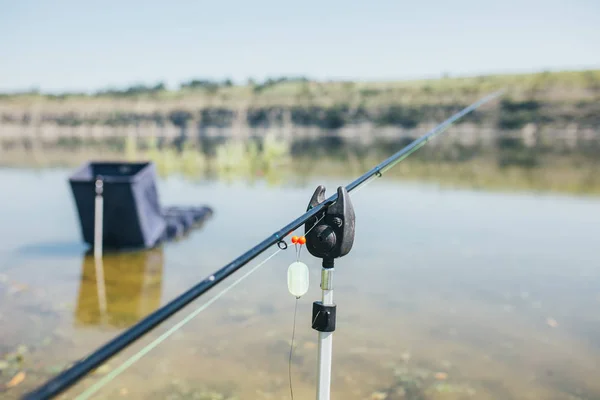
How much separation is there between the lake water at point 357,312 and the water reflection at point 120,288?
0.08ft

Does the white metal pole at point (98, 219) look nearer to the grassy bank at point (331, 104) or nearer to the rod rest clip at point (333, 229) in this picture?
the rod rest clip at point (333, 229)

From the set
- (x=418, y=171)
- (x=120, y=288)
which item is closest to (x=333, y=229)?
(x=120, y=288)

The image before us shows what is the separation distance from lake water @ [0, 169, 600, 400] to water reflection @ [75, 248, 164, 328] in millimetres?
23

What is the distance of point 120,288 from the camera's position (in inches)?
207

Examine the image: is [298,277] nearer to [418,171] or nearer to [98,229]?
[98,229]

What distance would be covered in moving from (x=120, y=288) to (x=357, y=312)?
245 centimetres

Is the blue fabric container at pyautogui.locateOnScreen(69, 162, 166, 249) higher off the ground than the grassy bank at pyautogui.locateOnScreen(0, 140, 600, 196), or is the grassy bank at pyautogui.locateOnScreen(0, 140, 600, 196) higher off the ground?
the blue fabric container at pyautogui.locateOnScreen(69, 162, 166, 249)

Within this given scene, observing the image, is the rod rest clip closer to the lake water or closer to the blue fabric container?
the lake water

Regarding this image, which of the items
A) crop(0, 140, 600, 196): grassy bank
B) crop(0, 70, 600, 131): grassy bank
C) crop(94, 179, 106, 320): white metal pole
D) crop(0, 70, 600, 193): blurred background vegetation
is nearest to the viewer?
crop(94, 179, 106, 320): white metal pole

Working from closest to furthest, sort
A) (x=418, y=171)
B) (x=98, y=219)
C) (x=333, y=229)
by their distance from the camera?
1. (x=333, y=229)
2. (x=98, y=219)
3. (x=418, y=171)

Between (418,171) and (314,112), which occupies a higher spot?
(314,112)

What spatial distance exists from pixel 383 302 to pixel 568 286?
2003 millimetres

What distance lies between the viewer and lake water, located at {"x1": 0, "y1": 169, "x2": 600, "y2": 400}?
3400 mm

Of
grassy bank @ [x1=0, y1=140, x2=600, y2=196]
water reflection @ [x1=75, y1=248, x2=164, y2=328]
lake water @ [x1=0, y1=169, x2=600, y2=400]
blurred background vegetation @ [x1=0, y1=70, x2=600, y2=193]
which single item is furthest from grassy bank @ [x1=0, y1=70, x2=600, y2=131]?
water reflection @ [x1=75, y1=248, x2=164, y2=328]
